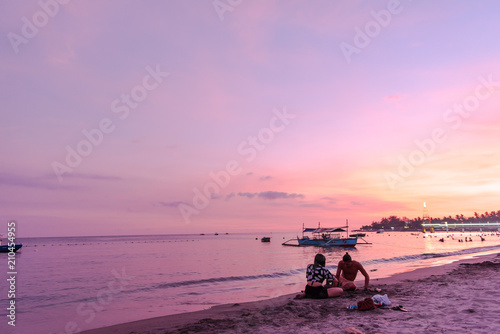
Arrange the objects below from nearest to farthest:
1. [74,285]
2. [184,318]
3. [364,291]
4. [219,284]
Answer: [184,318]
[364,291]
[219,284]
[74,285]

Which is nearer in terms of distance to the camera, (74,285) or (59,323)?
(59,323)

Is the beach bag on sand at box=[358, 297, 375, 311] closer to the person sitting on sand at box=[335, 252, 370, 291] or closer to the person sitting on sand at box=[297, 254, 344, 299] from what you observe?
the person sitting on sand at box=[297, 254, 344, 299]

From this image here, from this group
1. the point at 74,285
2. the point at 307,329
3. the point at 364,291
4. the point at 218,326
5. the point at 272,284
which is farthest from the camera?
the point at 74,285

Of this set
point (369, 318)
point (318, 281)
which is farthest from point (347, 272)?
point (369, 318)

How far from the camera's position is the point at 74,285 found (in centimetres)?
2605

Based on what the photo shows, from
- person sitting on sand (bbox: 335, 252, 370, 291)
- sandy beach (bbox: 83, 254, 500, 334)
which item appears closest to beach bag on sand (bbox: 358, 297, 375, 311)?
sandy beach (bbox: 83, 254, 500, 334)

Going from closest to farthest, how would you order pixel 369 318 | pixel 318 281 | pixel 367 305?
pixel 369 318
pixel 367 305
pixel 318 281

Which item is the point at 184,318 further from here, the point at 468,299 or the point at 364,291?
the point at 468,299

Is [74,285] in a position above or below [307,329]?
below

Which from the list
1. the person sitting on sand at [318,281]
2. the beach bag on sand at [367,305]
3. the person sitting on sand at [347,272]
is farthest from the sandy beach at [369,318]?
the person sitting on sand at [347,272]

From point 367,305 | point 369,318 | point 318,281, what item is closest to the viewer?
point 369,318

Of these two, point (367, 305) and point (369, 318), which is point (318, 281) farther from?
point (369, 318)

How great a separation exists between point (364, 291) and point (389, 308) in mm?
3743

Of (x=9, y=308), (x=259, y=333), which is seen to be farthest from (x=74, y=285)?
(x=259, y=333)
